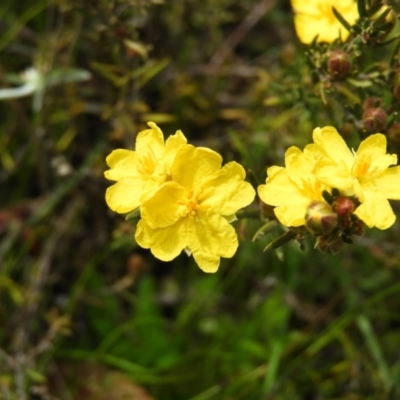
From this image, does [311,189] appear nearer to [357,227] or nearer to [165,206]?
[357,227]

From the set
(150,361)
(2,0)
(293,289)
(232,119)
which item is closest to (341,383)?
(293,289)

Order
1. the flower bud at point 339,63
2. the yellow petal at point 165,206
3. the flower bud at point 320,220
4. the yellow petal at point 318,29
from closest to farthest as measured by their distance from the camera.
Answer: the flower bud at point 320,220
the yellow petal at point 165,206
the flower bud at point 339,63
the yellow petal at point 318,29

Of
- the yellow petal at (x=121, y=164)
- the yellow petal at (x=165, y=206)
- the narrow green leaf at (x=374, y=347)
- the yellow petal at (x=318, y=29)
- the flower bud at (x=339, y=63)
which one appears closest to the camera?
the yellow petal at (x=165, y=206)

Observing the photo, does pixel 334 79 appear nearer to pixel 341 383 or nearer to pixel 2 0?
pixel 341 383

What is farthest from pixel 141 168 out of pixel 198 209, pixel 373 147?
pixel 373 147

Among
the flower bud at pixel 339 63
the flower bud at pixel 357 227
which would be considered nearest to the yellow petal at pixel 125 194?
the flower bud at pixel 357 227

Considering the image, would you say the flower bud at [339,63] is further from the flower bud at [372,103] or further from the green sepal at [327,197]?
the green sepal at [327,197]

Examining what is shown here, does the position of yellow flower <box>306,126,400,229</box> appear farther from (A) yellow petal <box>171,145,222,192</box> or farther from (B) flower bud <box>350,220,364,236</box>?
(A) yellow petal <box>171,145,222,192</box>

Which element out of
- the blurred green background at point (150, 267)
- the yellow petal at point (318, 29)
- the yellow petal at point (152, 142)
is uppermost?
the yellow petal at point (318, 29)
